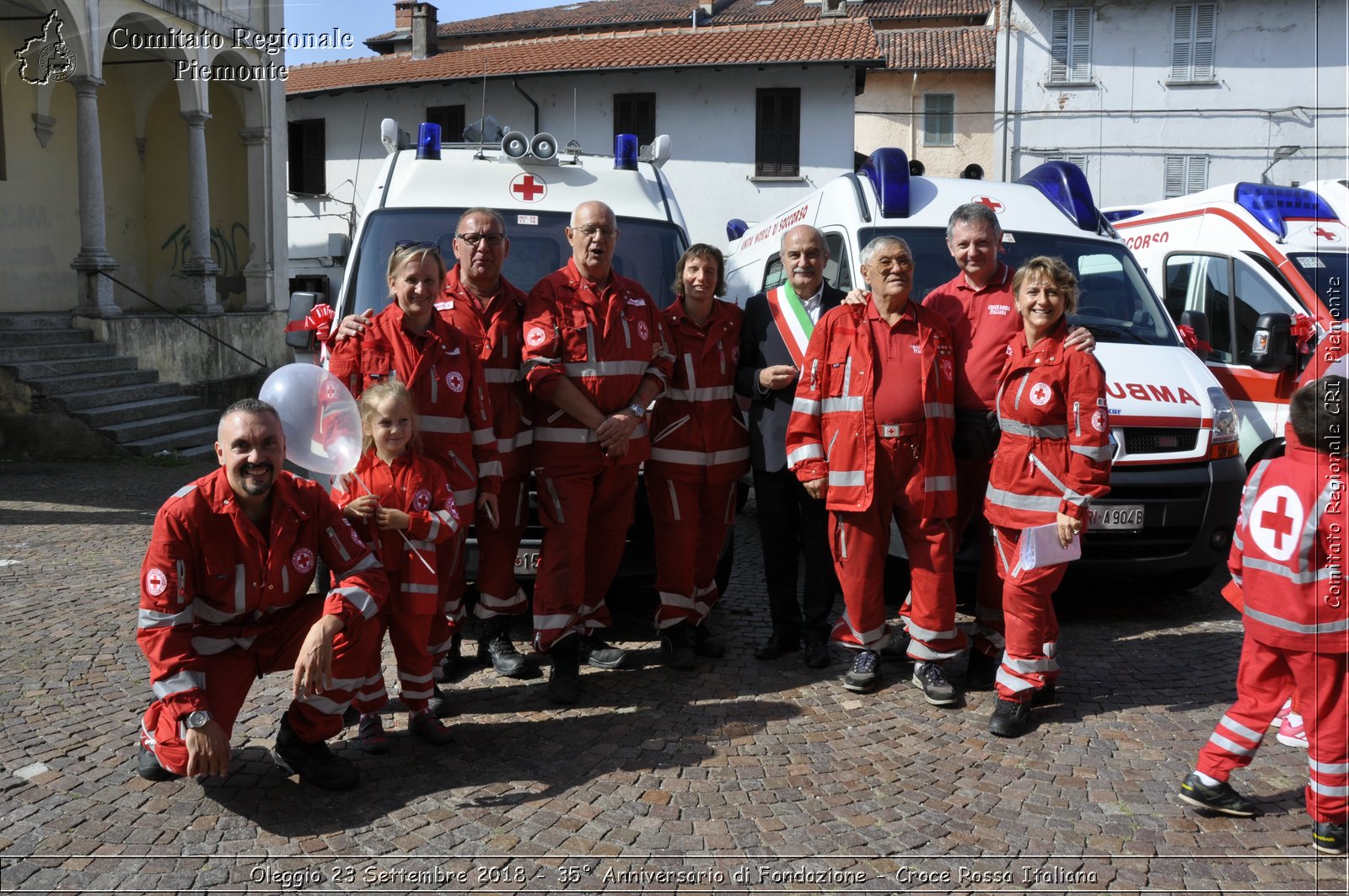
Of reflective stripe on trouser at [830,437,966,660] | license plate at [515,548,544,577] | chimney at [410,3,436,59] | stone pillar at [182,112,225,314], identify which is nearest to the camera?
reflective stripe on trouser at [830,437,966,660]

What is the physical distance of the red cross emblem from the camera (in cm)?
650

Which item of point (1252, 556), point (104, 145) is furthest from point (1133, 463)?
point (104, 145)

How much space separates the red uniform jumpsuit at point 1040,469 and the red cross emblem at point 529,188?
10.2 ft

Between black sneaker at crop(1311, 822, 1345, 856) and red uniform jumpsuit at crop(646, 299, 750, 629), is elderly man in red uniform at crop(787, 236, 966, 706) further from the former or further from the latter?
black sneaker at crop(1311, 822, 1345, 856)

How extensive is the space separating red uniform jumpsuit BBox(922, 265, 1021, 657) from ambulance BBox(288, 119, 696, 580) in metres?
1.48

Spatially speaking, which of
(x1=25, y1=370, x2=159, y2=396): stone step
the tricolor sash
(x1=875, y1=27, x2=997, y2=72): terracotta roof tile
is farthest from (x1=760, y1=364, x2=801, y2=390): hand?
(x1=875, y1=27, x2=997, y2=72): terracotta roof tile

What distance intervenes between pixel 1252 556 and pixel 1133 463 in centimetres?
225

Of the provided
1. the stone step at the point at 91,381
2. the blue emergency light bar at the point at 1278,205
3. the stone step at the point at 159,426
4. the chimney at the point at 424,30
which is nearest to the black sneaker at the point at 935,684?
the blue emergency light bar at the point at 1278,205

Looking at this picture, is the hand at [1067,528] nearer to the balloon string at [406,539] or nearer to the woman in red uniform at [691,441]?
the woman in red uniform at [691,441]

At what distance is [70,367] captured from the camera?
12.3 m

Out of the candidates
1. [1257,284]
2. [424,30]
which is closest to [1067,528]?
[1257,284]

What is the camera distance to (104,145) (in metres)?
15.8

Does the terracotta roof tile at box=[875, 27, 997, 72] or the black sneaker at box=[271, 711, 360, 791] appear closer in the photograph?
the black sneaker at box=[271, 711, 360, 791]

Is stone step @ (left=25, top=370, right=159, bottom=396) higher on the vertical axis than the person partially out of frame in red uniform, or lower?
higher
